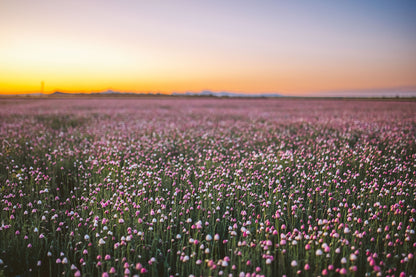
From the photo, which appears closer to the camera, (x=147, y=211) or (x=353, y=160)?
(x=147, y=211)

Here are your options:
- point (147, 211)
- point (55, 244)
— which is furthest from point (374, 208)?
point (55, 244)

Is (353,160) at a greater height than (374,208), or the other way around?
(353,160)

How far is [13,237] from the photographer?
2895 mm

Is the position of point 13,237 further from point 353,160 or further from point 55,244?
point 353,160

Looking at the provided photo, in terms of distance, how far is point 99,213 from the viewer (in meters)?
3.58

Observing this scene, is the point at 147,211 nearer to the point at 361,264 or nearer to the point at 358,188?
the point at 361,264

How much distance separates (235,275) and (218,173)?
2478mm

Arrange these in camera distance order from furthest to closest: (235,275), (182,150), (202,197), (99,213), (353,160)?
(182,150), (353,160), (202,197), (99,213), (235,275)

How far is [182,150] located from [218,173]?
262cm

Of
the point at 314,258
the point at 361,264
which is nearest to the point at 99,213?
the point at 314,258

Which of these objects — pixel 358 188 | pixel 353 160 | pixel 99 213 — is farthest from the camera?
pixel 353 160

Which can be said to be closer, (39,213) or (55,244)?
(55,244)

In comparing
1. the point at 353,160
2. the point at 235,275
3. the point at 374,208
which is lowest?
the point at 235,275

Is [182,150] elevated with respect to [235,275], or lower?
elevated
